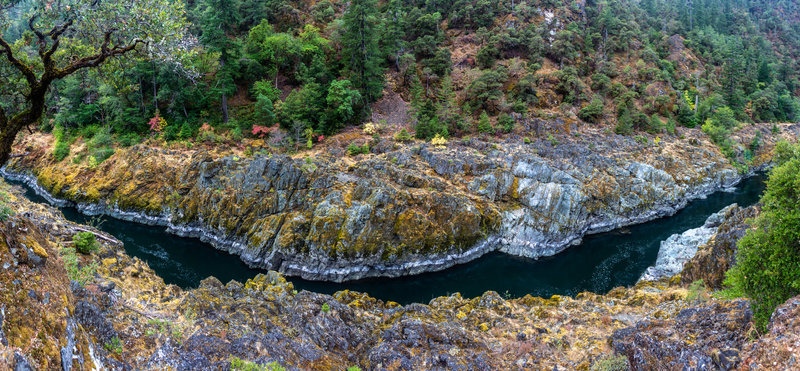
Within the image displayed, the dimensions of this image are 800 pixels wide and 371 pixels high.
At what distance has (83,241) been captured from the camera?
40.1ft

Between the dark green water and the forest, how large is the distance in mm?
10459

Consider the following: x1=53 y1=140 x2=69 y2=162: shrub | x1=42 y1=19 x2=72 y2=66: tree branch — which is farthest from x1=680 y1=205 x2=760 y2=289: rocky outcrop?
x1=53 y1=140 x2=69 y2=162: shrub

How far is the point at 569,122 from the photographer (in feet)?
124

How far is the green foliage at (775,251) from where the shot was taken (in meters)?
9.19

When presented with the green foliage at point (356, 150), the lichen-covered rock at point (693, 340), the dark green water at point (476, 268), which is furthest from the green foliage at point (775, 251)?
the green foliage at point (356, 150)

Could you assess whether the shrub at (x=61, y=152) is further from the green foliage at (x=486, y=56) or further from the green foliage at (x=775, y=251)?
the green foliage at (x=775, y=251)

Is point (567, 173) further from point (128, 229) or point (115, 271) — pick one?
point (128, 229)

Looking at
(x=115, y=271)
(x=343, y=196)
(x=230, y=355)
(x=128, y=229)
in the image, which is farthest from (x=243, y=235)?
(x=230, y=355)

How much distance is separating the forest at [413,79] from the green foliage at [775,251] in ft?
83.2

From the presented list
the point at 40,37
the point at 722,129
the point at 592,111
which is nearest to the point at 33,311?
the point at 40,37

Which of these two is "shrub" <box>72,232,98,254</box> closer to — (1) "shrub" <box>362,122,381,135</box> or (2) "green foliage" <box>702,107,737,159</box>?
(1) "shrub" <box>362,122,381,135</box>

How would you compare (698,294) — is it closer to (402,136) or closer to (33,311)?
(33,311)

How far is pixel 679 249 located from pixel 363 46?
31.4 metres

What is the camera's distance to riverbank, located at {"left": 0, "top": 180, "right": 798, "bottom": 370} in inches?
246
